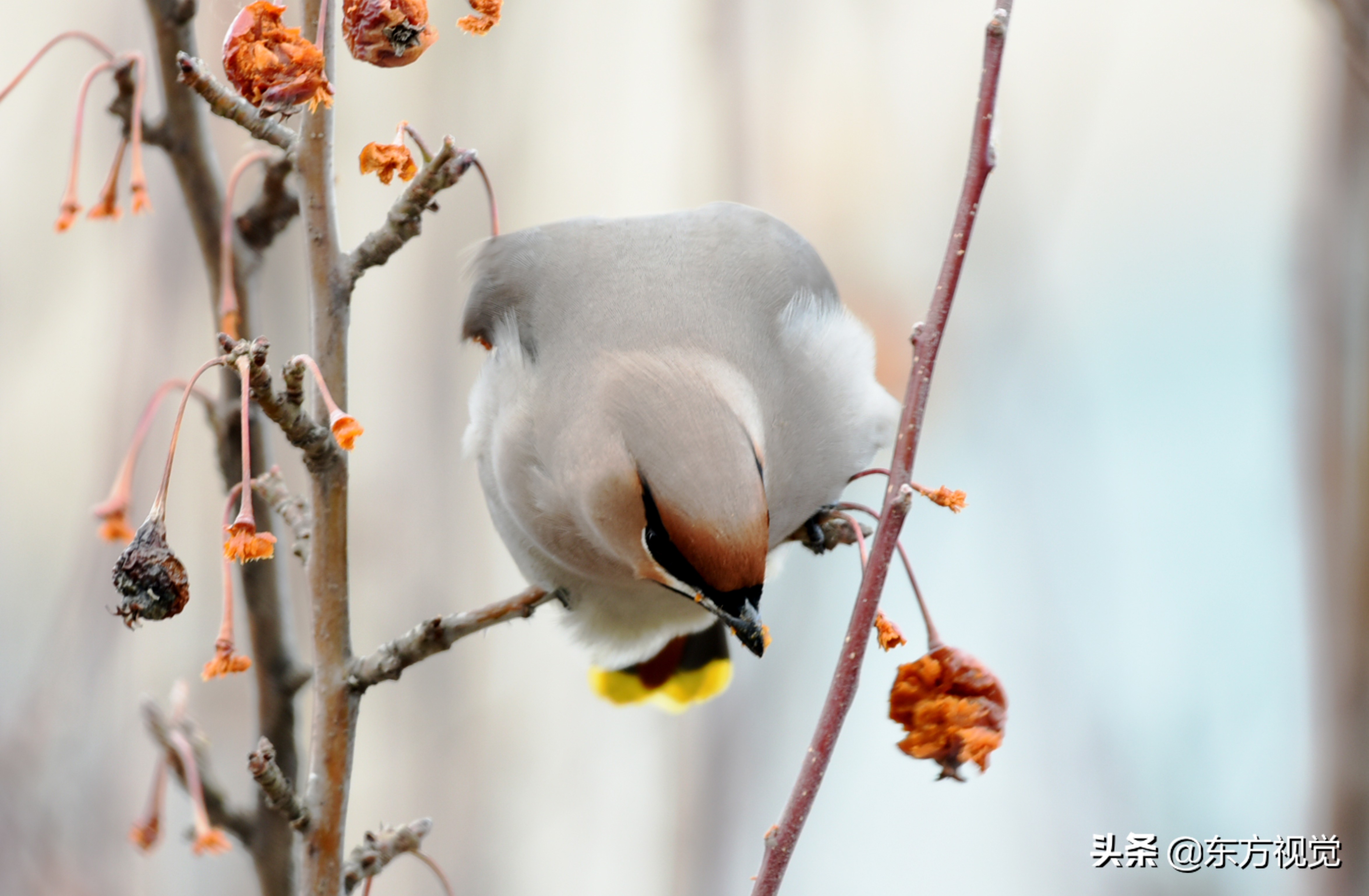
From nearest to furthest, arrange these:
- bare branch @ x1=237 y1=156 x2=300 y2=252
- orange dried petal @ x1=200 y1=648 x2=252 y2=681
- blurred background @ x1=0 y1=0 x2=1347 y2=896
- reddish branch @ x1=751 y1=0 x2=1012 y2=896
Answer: reddish branch @ x1=751 y1=0 x2=1012 y2=896 → orange dried petal @ x1=200 y1=648 x2=252 y2=681 → bare branch @ x1=237 y1=156 x2=300 y2=252 → blurred background @ x1=0 y1=0 x2=1347 y2=896

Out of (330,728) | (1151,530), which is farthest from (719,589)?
(1151,530)

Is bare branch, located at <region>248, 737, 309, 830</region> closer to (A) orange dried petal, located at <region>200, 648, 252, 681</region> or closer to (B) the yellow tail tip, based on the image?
(A) orange dried petal, located at <region>200, 648, 252, 681</region>

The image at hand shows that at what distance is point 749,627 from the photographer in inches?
86.7

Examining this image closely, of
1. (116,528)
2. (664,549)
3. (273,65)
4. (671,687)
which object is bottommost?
(671,687)

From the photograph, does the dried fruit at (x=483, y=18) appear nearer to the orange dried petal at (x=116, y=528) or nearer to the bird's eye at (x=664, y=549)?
the bird's eye at (x=664, y=549)

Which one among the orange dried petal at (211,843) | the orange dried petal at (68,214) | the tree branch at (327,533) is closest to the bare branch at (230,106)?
the tree branch at (327,533)

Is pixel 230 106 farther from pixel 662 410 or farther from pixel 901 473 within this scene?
pixel 901 473

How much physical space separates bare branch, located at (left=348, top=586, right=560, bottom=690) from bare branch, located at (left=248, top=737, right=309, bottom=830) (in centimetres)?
18

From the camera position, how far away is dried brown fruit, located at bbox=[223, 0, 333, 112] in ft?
5.47

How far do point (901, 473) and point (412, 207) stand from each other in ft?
2.57

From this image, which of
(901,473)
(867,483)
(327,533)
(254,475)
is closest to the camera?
(901,473)

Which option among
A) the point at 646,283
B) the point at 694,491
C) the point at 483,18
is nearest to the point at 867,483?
the point at 646,283

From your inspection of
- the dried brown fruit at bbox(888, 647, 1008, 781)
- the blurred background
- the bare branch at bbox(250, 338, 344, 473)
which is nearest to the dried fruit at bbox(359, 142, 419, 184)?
A: the bare branch at bbox(250, 338, 344, 473)

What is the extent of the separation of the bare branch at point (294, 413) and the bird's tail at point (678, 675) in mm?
1655
